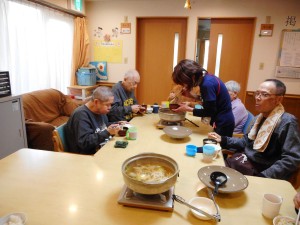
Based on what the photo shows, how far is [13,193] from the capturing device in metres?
1.08

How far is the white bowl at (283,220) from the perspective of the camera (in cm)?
92

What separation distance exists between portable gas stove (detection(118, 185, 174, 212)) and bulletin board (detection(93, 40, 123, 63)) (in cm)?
389

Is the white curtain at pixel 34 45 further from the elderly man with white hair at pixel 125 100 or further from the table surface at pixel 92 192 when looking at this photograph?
the table surface at pixel 92 192

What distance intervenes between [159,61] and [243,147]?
9.90 feet

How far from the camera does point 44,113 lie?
3.55 metres

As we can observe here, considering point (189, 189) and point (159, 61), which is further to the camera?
point (159, 61)

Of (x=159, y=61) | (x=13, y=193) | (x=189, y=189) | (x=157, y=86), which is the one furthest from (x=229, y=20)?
(x=13, y=193)

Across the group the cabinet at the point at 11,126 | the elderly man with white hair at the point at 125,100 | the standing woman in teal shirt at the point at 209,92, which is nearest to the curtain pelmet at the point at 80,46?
the cabinet at the point at 11,126

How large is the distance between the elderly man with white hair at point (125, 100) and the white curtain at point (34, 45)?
5.56 ft

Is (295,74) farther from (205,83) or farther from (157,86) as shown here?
(205,83)

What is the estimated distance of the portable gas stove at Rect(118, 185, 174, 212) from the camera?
990 millimetres

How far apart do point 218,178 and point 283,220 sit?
0.32 meters

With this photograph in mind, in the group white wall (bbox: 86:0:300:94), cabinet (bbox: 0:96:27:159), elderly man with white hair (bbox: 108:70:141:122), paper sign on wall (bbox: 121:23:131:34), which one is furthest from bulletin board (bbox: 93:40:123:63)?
cabinet (bbox: 0:96:27:159)

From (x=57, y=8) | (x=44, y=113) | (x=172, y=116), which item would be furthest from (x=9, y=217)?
(x=57, y=8)
